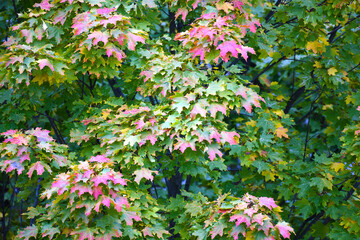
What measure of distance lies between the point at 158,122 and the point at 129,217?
0.88 meters

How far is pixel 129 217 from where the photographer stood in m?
3.53

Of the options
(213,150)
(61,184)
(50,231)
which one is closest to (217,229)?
(213,150)

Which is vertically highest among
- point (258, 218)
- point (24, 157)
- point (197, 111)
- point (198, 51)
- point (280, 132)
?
point (198, 51)

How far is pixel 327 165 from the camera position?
5.04 meters

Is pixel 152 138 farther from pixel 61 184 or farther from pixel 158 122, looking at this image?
pixel 61 184

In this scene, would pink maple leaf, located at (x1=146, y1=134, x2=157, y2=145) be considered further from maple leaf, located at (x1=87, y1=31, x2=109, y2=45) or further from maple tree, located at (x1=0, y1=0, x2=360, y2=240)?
maple leaf, located at (x1=87, y1=31, x2=109, y2=45)

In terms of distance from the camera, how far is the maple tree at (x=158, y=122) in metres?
3.43

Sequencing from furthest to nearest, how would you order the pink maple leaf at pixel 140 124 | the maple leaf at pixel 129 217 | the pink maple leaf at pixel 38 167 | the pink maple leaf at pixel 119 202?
1. the pink maple leaf at pixel 38 167
2. the pink maple leaf at pixel 140 124
3. the maple leaf at pixel 129 217
4. the pink maple leaf at pixel 119 202

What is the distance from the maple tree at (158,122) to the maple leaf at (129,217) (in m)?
0.02

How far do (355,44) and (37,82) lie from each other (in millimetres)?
4112

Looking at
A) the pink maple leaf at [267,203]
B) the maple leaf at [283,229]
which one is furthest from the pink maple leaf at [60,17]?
the maple leaf at [283,229]

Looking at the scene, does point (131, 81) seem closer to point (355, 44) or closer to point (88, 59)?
point (88, 59)

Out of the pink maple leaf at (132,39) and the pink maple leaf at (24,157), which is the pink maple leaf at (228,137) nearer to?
the pink maple leaf at (132,39)

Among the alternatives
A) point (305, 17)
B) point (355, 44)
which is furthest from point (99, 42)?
point (355, 44)
